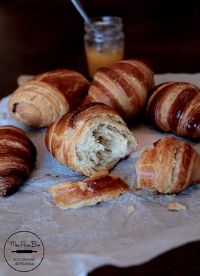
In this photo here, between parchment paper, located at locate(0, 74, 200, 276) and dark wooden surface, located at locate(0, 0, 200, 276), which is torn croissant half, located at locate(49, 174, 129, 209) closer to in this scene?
parchment paper, located at locate(0, 74, 200, 276)

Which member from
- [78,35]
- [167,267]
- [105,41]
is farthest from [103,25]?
[167,267]

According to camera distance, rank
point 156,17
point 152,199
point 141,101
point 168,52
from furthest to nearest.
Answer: point 156,17
point 168,52
point 141,101
point 152,199

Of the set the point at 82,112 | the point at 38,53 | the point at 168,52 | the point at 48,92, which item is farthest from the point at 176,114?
the point at 38,53

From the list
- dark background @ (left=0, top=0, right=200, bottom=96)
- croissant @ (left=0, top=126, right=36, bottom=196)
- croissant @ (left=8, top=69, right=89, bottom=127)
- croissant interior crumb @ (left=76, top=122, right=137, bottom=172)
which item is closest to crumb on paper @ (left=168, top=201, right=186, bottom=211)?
croissant interior crumb @ (left=76, top=122, right=137, bottom=172)

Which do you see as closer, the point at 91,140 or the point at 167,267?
the point at 167,267

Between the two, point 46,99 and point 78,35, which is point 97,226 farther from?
point 78,35

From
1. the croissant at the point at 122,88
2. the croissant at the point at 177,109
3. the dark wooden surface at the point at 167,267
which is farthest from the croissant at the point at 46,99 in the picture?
the dark wooden surface at the point at 167,267

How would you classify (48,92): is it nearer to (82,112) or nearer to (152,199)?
(82,112)
